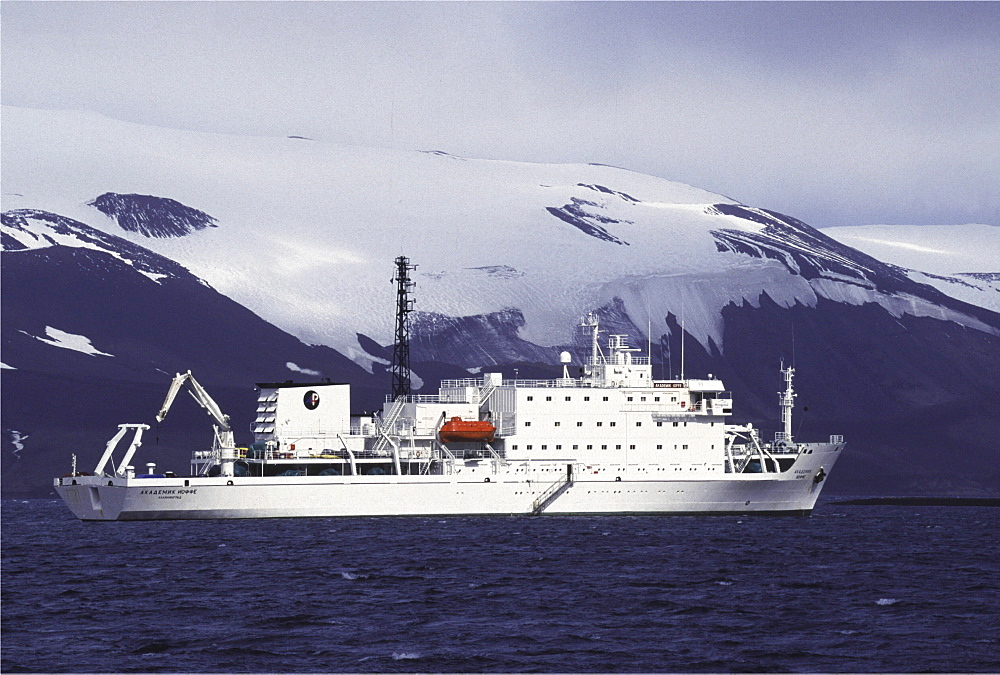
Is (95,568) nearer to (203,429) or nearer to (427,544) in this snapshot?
(427,544)

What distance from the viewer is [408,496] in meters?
73.9

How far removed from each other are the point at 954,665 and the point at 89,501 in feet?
163

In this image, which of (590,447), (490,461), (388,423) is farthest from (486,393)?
(590,447)

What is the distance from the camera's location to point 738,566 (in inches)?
2072

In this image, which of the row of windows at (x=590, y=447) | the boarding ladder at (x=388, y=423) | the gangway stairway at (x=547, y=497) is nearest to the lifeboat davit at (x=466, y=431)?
the row of windows at (x=590, y=447)

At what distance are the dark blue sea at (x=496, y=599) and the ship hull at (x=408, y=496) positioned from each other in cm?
319

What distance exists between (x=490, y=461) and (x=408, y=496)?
4.35m

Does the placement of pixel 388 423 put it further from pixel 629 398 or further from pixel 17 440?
pixel 17 440

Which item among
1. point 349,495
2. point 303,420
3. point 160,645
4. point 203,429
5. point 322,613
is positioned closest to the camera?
point 160,645

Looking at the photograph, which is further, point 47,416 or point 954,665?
point 47,416

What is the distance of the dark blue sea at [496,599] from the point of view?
35.1 m

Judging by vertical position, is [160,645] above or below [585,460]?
below

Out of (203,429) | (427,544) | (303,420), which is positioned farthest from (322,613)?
(203,429)

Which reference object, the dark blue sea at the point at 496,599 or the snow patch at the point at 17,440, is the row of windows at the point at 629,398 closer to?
the dark blue sea at the point at 496,599
